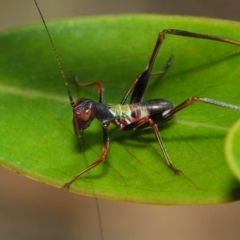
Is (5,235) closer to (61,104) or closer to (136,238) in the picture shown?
(136,238)

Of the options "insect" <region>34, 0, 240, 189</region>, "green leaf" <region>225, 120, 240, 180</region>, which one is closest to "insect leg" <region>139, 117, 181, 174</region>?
"insect" <region>34, 0, 240, 189</region>

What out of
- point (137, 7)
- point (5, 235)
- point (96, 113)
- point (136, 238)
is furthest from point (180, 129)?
point (137, 7)

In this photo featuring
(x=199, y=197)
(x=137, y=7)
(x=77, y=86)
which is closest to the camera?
(x=199, y=197)

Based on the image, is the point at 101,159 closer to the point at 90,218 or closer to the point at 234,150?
the point at 234,150

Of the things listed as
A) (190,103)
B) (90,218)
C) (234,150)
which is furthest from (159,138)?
(90,218)

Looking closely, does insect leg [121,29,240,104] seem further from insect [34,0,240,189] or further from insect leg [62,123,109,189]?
insect leg [62,123,109,189]

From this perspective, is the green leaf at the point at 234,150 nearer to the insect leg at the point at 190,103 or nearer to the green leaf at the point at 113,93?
the green leaf at the point at 113,93

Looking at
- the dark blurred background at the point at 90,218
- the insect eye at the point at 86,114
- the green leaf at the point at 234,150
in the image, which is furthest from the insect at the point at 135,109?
the dark blurred background at the point at 90,218
